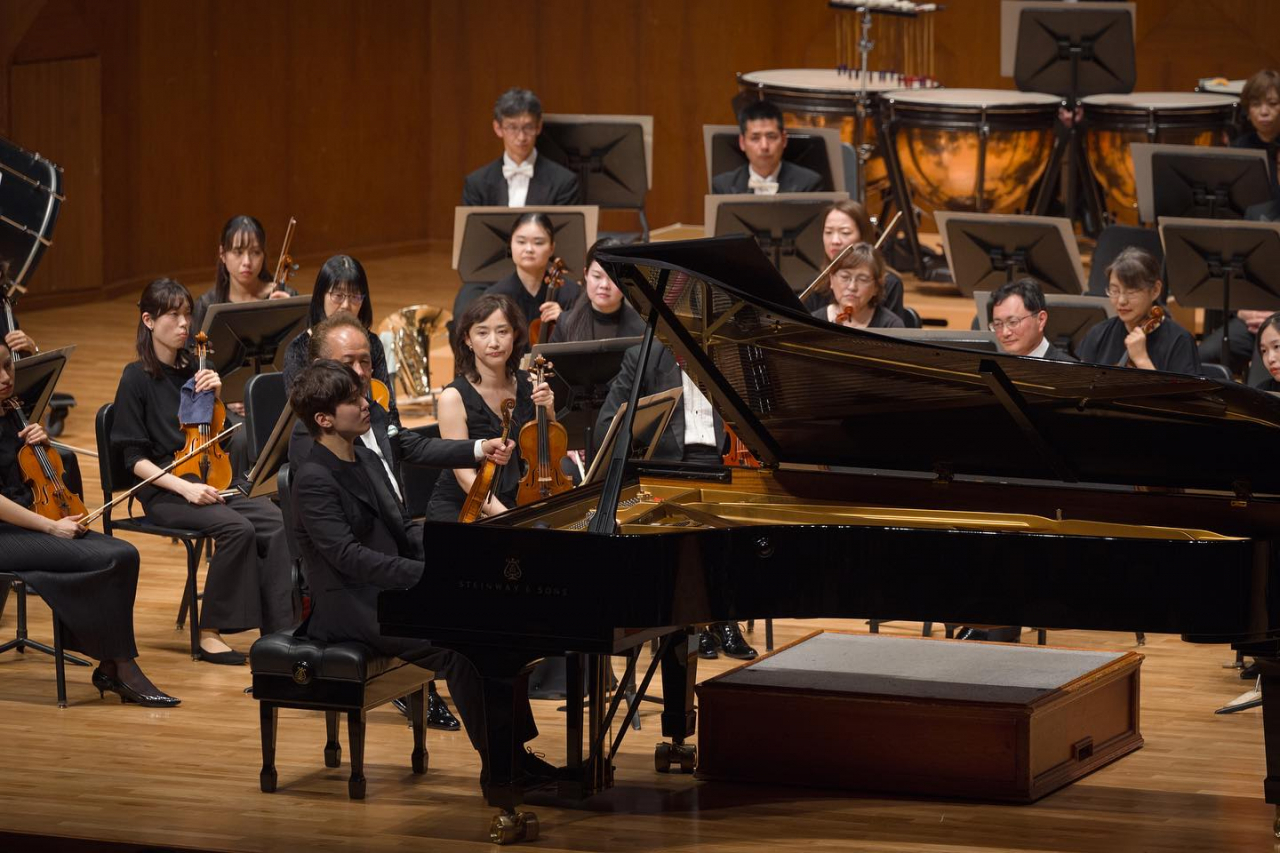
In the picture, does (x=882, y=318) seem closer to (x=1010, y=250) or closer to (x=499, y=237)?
(x=1010, y=250)

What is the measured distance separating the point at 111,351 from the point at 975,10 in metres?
5.60

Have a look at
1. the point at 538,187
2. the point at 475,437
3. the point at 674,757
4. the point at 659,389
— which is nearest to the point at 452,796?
the point at 674,757

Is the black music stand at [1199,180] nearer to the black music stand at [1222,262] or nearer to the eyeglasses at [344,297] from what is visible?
the black music stand at [1222,262]

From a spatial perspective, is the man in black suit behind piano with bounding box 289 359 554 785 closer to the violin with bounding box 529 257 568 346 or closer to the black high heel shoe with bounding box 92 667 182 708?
the black high heel shoe with bounding box 92 667 182 708

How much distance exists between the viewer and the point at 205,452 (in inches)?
220

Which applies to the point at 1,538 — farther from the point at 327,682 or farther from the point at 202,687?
the point at 327,682

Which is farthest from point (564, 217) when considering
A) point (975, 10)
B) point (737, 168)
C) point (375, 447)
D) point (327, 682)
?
point (975, 10)

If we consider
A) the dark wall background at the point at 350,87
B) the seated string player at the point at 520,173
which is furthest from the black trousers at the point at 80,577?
the dark wall background at the point at 350,87

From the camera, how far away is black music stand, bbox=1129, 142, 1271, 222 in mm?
7539

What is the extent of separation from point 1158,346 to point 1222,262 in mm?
721

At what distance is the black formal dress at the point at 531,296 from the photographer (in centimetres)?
678

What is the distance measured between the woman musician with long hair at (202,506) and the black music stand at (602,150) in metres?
3.01

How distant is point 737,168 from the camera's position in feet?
27.3

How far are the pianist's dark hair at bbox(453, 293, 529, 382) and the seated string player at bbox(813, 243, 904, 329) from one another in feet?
3.74
